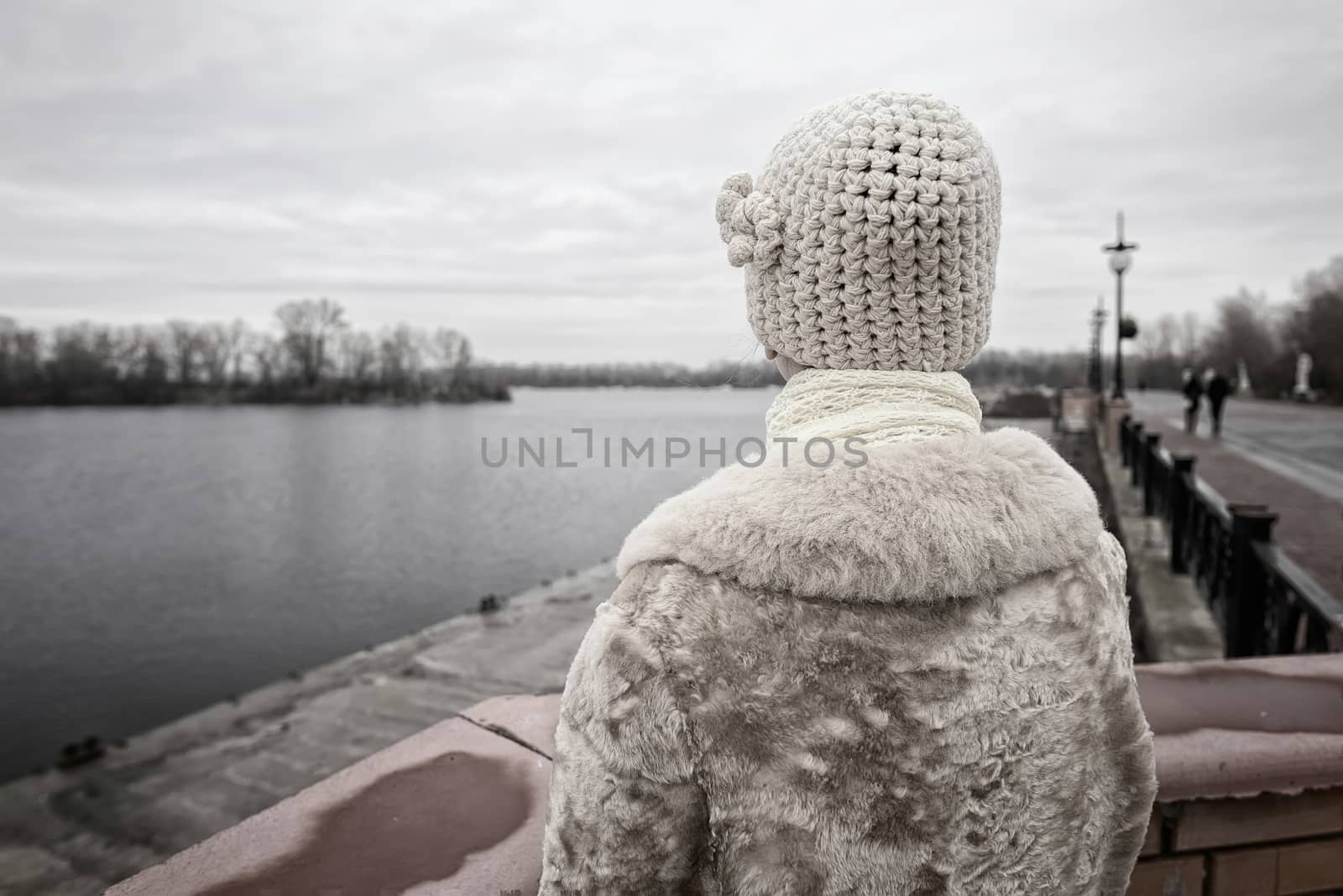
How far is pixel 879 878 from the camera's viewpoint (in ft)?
3.18

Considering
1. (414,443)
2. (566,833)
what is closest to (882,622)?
(566,833)

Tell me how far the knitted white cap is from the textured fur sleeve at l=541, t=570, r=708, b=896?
474 millimetres

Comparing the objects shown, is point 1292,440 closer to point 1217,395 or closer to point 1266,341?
point 1217,395

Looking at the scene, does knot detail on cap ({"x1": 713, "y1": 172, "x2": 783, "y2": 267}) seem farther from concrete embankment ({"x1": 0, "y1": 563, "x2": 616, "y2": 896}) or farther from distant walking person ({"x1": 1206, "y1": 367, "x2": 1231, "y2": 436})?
distant walking person ({"x1": 1206, "y1": 367, "x2": 1231, "y2": 436})

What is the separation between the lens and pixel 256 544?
39688 millimetres

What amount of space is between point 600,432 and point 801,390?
58338mm

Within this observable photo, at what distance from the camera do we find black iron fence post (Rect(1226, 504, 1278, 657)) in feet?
14.9

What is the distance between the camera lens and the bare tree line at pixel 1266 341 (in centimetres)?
4159

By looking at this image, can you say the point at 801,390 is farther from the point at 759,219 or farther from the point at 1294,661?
the point at 1294,661

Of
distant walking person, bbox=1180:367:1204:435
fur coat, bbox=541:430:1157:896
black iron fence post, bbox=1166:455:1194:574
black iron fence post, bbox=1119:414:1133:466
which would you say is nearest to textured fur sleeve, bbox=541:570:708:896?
fur coat, bbox=541:430:1157:896

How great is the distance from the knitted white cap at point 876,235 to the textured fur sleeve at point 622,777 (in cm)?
47

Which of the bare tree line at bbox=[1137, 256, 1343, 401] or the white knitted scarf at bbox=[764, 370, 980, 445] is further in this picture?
the bare tree line at bbox=[1137, 256, 1343, 401]

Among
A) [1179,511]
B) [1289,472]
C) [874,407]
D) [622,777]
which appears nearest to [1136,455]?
[1289,472]

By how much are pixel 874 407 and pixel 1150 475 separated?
1118 centimetres
